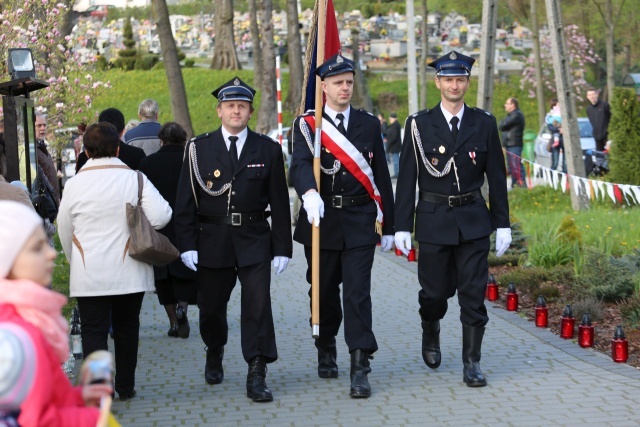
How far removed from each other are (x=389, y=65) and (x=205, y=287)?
62770 mm

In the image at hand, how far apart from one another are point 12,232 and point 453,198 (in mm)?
4937

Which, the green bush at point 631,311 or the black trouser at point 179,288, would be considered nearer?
the green bush at point 631,311

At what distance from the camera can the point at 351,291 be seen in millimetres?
8180

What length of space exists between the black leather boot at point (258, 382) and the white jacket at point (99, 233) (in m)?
0.88

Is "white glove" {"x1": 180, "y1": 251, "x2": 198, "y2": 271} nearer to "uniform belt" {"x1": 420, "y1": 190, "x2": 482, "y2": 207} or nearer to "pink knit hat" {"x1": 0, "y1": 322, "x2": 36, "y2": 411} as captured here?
"uniform belt" {"x1": 420, "y1": 190, "x2": 482, "y2": 207}

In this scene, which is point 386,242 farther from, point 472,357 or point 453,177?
point 472,357

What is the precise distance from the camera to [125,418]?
7.66 m

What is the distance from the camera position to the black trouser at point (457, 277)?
27.3 feet

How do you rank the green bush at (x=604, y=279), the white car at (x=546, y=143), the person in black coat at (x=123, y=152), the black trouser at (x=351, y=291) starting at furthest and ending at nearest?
the white car at (x=546, y=143) → the green bush at (x=604, y=279) → the person in black coat at (x=123, y=152) → the black trouser at (x=351, y=291)

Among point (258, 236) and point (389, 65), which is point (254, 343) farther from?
point (389, 65)

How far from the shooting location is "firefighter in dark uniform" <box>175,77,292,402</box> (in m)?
8.16

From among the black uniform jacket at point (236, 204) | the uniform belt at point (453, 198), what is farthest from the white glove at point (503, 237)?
the black uniform jacket at point (236, 204)

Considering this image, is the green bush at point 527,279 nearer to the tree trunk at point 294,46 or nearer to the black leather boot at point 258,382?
the black leather boot at point 258,382

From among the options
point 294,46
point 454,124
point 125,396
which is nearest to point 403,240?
point 454,124
